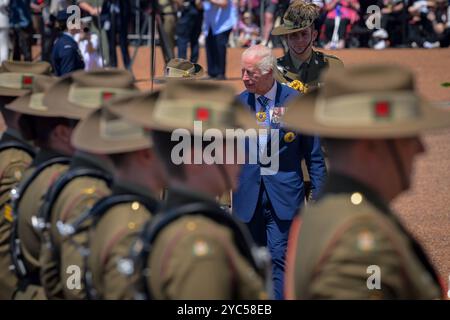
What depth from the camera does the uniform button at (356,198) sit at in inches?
145

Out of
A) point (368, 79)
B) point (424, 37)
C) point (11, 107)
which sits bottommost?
point (424, 37)

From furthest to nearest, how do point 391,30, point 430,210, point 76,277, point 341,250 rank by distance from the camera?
point 391,30 < point 430,210 < point 76,277 < point 341,250

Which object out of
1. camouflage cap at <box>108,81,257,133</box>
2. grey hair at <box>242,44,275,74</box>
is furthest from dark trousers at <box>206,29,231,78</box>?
camouflage cap at <box>108,81,257,133</box>

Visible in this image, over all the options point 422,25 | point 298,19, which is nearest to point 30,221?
point 298,19

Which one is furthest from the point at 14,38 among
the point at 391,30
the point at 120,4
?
the point at 391,30

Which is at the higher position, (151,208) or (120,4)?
(151,208)

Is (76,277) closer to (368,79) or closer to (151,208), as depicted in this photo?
(151,208)

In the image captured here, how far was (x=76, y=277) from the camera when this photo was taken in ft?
14.3

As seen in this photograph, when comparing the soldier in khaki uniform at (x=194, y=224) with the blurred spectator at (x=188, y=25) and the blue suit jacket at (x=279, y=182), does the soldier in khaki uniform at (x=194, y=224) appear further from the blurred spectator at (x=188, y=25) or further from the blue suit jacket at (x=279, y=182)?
the blurred spectator at (x=188, y=25)

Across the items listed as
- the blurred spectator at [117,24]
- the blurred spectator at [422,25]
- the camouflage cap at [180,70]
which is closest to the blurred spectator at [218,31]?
the blurred spectator at [117,24]

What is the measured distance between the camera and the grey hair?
694 centimetres

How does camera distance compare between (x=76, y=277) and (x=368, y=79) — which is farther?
(x=76, y=277)
